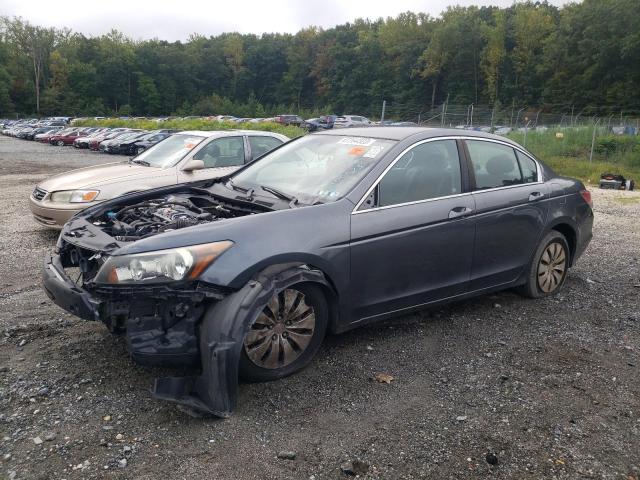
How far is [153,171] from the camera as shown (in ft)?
25.8

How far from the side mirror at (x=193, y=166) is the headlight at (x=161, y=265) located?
421 cm

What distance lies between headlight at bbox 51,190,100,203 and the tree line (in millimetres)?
69319

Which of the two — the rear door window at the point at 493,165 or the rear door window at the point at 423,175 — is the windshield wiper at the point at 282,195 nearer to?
the rear door window at the point at 423,175

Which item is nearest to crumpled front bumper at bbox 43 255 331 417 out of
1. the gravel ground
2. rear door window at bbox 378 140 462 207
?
the gravel ground

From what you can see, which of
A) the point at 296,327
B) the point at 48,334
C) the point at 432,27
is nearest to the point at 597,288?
the point at 296,327

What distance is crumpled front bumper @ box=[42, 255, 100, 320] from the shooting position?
11.3 feet

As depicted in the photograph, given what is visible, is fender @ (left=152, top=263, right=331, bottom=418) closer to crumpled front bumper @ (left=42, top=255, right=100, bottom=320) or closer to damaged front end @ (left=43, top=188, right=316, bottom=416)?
damaged front end @ (left=43, top=188, right=316, bottom=416)

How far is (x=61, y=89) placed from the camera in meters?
97.4

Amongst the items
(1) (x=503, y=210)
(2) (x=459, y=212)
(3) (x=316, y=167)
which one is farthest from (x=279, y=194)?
(1) (x=503, y=210)

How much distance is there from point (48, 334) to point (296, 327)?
82.3 inches

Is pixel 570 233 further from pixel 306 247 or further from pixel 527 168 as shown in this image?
pixel 306 247

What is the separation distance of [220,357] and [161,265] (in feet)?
2.07

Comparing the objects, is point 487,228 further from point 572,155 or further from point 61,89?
point 61,89

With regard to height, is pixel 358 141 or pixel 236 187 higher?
pixel 358 141
